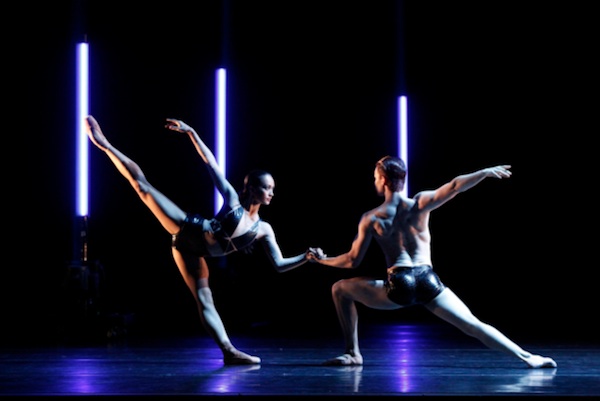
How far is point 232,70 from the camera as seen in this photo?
332 inches

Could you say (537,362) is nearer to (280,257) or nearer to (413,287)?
(413,287)

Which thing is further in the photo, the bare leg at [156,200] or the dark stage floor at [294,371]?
A: the bare leg at [156,200]

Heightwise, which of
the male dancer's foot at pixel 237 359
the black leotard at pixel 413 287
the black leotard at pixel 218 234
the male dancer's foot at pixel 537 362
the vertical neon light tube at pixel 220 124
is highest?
the vertical neon light tube at pixel 220 124

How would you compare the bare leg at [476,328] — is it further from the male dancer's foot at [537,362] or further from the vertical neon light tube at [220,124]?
the vertical neon light tube at [220,124]

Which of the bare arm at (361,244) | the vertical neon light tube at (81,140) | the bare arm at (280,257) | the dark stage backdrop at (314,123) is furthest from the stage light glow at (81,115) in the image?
the bare arm at (361,244)

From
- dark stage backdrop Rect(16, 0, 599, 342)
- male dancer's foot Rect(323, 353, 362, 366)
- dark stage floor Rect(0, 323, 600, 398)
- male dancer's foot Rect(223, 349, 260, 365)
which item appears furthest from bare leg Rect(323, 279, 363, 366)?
dark stage backdrop Rect(16, 0, 599, 342)

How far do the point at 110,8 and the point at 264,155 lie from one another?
7.28ft

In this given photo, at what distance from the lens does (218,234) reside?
4.75 m

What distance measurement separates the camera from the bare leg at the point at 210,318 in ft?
15.4

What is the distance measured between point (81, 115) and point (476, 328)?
199 inches

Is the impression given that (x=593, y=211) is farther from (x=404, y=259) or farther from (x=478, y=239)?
(x=404, y=259)

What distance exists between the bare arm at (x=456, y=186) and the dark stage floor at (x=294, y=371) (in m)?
0.91

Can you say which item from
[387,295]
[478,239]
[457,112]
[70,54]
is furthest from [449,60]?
[387,295]

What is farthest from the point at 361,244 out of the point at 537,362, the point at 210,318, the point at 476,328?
A: the point at 537,362
